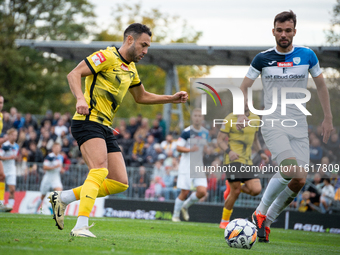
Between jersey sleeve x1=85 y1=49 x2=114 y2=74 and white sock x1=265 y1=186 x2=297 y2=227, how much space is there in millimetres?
3094

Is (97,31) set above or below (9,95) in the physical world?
above

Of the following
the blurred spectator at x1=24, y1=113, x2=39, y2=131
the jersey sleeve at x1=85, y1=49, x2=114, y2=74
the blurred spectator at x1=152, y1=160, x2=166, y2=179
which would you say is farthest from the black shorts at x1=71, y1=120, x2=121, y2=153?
the blurred spectator at x1=24, y1=113, x2=39, y2=131

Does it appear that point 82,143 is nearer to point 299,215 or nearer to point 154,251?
point 154,251

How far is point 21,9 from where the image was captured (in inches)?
1437

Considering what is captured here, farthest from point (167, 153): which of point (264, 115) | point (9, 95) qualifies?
point (9, 95)

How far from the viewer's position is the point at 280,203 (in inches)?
268

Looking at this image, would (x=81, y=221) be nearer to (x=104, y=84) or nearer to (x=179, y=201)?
(x=104, y=84)

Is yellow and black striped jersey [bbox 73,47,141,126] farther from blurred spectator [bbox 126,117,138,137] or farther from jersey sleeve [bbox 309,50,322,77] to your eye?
blurred spectator [bbox 126,117,138,137]

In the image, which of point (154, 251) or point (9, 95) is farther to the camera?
point (9, 95)

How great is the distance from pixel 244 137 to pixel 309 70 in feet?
11.5

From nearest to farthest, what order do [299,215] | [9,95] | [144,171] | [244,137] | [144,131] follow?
1. [244,137]
2. [299,215]
3. [144,171]
4. [144,131]
5. [9,95]

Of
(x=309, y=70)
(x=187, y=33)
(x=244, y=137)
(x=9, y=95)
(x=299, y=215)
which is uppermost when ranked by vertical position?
(x=187, y=33)

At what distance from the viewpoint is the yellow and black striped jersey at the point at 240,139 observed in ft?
33.0

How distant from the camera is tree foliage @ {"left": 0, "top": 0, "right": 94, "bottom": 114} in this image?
113 feet
